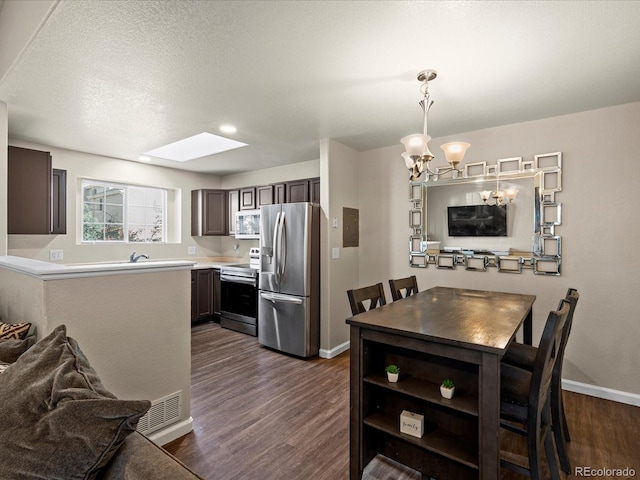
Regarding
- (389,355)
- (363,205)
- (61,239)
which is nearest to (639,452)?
(389,355)

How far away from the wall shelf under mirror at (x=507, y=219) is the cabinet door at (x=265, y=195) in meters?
2.02

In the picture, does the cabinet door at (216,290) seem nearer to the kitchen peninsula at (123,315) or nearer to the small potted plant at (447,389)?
the kitchen peninsula at (123,315)

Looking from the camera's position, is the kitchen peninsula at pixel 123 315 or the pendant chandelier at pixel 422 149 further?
the pendant chandelier at pixel 422 149

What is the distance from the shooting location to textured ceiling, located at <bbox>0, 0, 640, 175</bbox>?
160 centimetres

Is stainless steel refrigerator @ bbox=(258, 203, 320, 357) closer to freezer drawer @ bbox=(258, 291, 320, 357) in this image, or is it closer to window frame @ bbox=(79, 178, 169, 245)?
freezer drawer @ bbox=(258, 291, 320, 357)

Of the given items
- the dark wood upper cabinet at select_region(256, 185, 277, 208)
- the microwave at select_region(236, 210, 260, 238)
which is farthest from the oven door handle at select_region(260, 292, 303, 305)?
the dark wood upper cabinet at select_region(256, 185, 277, 208)

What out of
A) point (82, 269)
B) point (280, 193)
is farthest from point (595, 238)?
point (82, 269)

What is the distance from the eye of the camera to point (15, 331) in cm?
162

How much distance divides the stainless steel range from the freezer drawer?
427 millimetres

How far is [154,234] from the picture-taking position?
514 cm

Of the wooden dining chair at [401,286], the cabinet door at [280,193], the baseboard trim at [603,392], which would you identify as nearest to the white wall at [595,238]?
the baseboard trim at [603,392]

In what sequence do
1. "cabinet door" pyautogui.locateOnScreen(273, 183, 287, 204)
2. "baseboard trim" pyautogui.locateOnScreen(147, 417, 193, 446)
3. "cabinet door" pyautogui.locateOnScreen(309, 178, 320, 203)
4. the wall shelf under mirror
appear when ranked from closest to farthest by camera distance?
1. "baseboard trim" pyautogui.locateOnScreen(147, 417, 193, 446)
2. the wall shelf under mirror
3. "cabinet door" pyautogui.locateOnScreen(309, 178, 320, 203)
4. "cabinet door" pyautogui.locateOnScreen(273, 183, 287, 204)

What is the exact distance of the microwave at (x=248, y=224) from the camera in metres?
4.88

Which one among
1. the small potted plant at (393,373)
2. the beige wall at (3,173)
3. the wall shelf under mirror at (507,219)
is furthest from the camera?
the wall shelf under mirror at (507,219)
